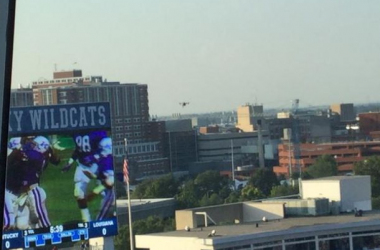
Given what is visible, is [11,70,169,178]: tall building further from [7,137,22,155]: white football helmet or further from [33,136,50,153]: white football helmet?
[7,137,22,155]: white football helmet

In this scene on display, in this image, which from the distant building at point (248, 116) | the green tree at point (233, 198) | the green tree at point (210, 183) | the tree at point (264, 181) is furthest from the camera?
the distant building at point (248, 116)

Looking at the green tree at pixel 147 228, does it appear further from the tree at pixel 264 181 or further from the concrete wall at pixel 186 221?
the tree at pixel 264 181

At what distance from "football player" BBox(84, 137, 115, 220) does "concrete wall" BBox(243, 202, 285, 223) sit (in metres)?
2.89

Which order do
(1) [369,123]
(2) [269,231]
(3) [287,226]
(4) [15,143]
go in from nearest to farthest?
(4) [15,143]
(2) [269,231]
(3) [287,226]
(1) [369,123]

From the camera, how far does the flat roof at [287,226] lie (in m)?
6.55

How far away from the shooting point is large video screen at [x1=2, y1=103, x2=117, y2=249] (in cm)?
475

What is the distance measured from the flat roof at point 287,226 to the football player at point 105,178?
1.40 metres

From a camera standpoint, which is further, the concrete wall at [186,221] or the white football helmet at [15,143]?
the concrete wall at [186,221]

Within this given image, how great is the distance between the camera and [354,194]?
8227 mm

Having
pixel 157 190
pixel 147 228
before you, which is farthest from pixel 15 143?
pixel 157 190

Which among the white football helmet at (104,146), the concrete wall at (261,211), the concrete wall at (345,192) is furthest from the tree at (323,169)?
the white football helmet at (104,146)

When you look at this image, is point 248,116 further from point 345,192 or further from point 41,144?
point 41,144

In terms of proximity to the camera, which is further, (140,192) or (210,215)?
(140,192)

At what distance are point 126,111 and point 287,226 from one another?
17.8 m
